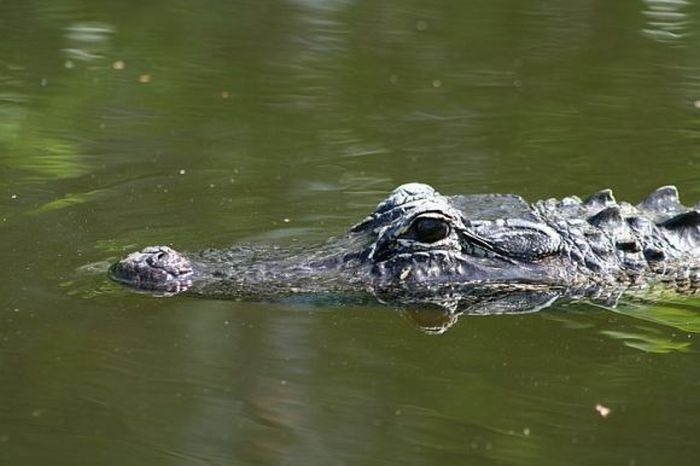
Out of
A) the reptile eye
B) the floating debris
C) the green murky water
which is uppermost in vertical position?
the reptile eye

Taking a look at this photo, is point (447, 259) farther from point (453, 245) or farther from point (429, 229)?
point (429, 229)

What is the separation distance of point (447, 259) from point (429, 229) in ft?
0.65

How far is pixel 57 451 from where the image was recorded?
523 centimetres

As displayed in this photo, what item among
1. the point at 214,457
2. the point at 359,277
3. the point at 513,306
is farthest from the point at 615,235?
the point at 214,457

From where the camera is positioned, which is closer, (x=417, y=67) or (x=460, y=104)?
(x=460, y=104)

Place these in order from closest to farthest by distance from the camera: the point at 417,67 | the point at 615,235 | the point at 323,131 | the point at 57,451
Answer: the point at 57,451, the point at 615,235, the point at 323,131, the point at 417,67

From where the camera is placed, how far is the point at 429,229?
23.1 feet

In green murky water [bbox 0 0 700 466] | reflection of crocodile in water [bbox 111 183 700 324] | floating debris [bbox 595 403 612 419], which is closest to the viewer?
green murky water [bbox 0 0 700 466]

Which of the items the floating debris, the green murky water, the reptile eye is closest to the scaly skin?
the reptile eye

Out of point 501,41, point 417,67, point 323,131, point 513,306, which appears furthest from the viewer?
point 501,41

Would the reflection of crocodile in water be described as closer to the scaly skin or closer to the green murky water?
the scaly skin

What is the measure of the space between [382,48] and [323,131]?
8.09 feet

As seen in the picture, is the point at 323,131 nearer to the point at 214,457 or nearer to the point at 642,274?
the point at 642,274

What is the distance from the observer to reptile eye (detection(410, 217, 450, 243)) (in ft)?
23.1
